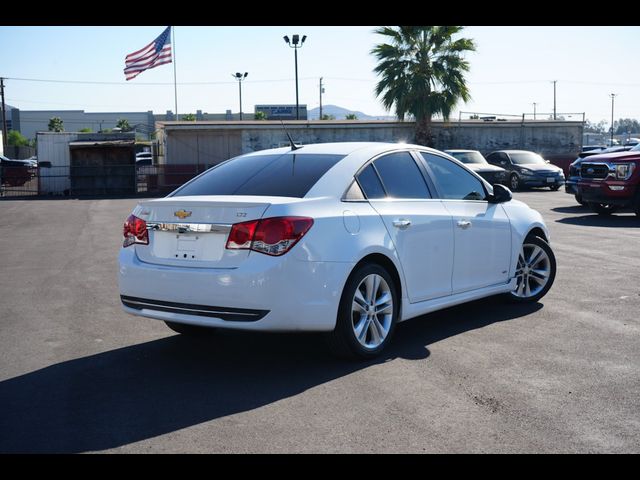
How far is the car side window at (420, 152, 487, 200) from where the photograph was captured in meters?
6.55

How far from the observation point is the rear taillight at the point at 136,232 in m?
5.50

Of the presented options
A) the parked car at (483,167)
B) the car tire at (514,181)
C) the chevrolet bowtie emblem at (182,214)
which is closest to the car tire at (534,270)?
the chevrolet bowtie emblem at (182,214)

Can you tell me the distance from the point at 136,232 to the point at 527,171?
80.5 feet

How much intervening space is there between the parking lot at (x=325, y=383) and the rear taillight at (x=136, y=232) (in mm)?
901

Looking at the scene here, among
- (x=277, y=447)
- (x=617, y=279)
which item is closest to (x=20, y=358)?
(x=277, y=447)

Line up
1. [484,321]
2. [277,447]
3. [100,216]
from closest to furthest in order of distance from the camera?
[277,447] → [484,321] → [100,216]

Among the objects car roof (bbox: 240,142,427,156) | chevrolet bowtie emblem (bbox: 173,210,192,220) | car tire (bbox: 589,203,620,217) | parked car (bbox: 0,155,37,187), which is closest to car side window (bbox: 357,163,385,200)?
car roof (bbox: 240,142,427,156)

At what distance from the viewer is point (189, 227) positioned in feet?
17.1

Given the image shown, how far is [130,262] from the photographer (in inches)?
217

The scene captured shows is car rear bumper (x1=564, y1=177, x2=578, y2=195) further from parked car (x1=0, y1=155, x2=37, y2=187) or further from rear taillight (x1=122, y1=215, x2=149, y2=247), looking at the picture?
parked car (x1=0, y1=155, x2=37, y2=187)

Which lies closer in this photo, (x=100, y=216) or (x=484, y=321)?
(x=484, y=321)

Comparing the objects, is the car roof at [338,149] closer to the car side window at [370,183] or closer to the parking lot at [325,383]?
the car side window at [370,183]

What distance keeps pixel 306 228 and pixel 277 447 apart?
5.46ft
